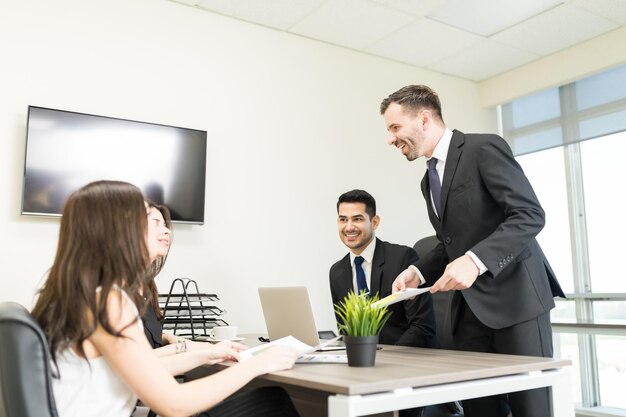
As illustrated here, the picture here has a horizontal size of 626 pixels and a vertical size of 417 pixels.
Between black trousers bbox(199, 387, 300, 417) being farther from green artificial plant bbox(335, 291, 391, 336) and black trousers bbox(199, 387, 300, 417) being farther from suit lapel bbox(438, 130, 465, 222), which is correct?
suit lapel bbox(438, 130, 465, 222)

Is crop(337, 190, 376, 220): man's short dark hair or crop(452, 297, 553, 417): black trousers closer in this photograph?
crop(452, 297, 553, 417): black trousers

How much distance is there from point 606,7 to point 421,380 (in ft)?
10.8

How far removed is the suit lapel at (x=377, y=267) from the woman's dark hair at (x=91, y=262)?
137 centimetres

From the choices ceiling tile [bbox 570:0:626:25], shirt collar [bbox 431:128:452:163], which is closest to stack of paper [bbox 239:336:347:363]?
shirt collar [bbox 431:128:452:163]

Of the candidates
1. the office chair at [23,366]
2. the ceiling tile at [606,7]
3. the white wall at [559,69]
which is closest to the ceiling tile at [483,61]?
the white wall at [559,69]

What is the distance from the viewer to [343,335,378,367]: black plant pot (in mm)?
1458

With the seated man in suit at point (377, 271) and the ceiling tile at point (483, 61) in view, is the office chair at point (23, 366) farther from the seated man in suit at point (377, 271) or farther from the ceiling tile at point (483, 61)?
the ceiling tile at point (483, 61)

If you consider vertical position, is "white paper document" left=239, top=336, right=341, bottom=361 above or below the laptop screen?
below

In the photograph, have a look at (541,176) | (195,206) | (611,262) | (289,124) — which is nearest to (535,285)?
(195,206)

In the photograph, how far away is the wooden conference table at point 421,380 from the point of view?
3.87 feet

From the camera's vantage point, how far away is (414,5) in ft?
11.7

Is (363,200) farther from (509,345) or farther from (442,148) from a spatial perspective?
(509,345)

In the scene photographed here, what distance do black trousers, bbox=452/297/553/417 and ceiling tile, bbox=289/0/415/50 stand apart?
7.29 feet

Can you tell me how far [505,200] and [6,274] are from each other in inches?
90.9
